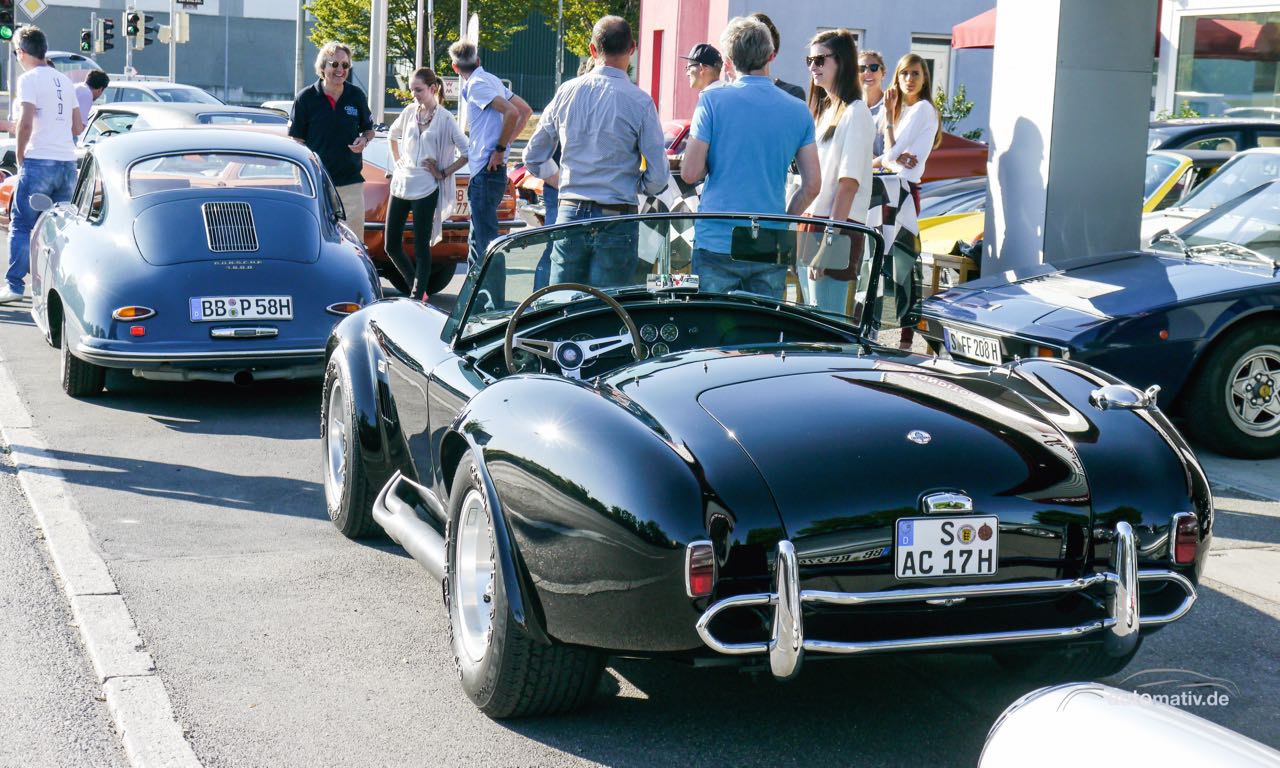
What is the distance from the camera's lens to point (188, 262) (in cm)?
804

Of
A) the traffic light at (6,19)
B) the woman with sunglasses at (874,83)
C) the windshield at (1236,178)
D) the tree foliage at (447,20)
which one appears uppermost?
the tree foliage at (447,20)

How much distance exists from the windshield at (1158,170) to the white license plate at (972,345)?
178 inches

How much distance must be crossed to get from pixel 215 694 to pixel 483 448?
1023 mm

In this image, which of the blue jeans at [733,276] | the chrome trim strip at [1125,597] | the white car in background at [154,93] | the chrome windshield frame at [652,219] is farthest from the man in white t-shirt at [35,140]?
the white car in background at [154,93]

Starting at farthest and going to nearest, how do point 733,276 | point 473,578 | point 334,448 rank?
point 334,448 < point 733,276 < point 473,578

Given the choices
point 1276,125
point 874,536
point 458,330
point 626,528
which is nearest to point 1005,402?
point 874,536

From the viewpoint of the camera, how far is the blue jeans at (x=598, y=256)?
4.69 metres

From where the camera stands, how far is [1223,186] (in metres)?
9.70

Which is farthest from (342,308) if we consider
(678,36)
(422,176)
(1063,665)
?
(678,36)

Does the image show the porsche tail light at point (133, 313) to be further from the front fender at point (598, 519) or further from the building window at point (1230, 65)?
the building window at point (1230, 65)

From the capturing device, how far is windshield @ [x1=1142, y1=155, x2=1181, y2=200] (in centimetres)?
1151

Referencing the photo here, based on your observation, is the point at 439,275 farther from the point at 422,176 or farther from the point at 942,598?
the point at 942,598

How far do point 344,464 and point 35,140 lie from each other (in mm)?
7377

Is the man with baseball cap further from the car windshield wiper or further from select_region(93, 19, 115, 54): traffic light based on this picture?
select_region(93, 19, 115, 54): traffic light
